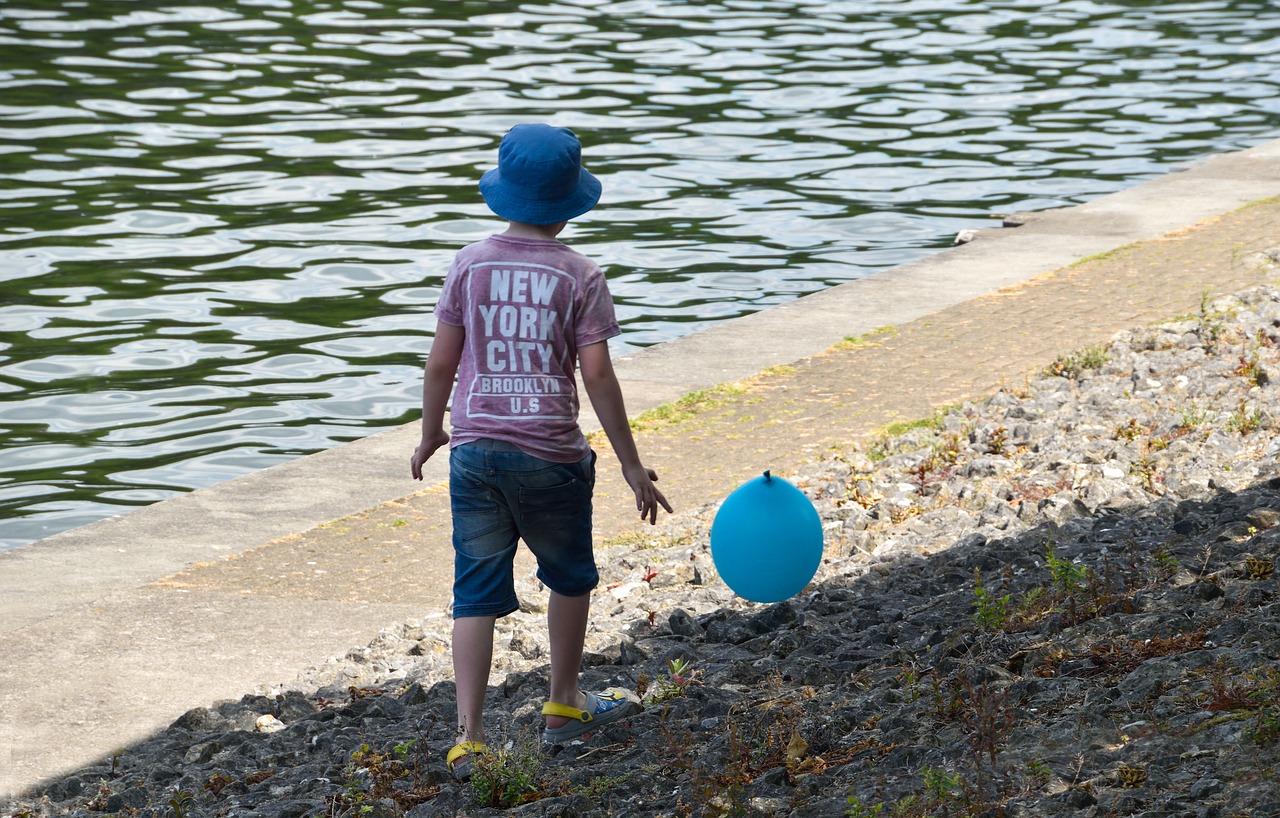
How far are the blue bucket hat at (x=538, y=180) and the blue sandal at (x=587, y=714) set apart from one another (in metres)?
1.43

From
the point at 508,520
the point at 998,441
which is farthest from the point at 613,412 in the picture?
the point at 998,441

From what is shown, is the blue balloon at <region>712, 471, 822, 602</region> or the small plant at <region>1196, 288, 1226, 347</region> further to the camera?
the small plant at <region>1196, 288, 1226, 347</region>

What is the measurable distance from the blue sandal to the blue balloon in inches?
25.7

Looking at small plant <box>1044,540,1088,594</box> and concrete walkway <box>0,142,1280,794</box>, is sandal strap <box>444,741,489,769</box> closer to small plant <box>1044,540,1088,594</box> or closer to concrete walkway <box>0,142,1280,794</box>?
concrete walkway <box>0,142,1280,794</box>

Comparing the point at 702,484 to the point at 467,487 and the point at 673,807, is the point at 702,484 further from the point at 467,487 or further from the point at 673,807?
the point at 673,807

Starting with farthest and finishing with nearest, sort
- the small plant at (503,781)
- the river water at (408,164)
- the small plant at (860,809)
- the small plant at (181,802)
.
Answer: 1. the river water at (408,164)
2. the small plant at (181,802)
3. the small plant at (503,781)
4. the small plant at (860,809)

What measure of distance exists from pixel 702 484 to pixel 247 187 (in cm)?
881

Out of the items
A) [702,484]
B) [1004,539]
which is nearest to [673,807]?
[1004,539]

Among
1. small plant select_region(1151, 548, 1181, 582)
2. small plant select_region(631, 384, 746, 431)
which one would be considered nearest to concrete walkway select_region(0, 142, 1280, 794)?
small plant select_region(631, 384, 746, 431)

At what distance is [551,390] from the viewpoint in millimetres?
4492

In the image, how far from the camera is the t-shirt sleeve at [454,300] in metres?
4.50

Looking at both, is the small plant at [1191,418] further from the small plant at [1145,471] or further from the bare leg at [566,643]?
the bare leg at [566,643]

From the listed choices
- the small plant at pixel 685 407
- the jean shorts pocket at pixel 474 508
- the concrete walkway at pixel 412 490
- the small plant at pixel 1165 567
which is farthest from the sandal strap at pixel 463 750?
the small plant at pixel 685 407

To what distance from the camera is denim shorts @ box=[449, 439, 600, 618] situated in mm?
4484
